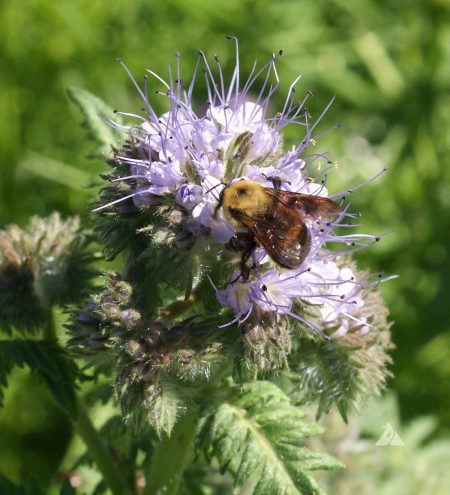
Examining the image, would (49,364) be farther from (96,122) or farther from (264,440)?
(96,122)

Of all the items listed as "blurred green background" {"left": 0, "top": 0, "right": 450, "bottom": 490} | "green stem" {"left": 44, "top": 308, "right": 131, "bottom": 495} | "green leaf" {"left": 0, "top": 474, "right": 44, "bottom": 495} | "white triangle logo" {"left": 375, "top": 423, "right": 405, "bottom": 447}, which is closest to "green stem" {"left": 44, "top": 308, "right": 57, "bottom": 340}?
"green stem" {"left": 44, "top": 308, "right": 131, "bottom": 495}

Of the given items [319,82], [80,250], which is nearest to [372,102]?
[319,82]

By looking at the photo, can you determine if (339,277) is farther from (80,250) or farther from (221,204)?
(80,250)

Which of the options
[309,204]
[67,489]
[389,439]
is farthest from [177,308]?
[389,439]

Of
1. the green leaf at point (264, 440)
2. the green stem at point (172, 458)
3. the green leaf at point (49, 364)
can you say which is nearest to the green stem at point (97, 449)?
the green stem at point (172, 458)

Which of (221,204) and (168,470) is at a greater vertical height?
(221,204)

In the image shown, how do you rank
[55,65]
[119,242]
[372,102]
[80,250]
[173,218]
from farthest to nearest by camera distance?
[372,102] → [55,65] → [80,250] → [119,242] → [173,218]

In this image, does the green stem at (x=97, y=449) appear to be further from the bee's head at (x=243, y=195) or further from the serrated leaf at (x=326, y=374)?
the bee's head at (x=243, y=195)

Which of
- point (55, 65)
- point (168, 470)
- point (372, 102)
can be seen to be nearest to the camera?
point (168, 470)
